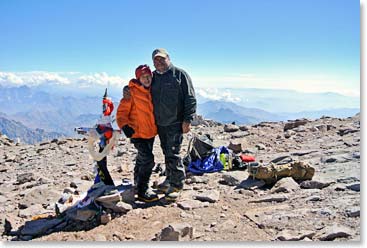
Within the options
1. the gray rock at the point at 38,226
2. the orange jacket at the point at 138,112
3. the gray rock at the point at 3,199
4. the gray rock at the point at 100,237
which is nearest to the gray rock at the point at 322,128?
the orange jacket at the point at 138,112

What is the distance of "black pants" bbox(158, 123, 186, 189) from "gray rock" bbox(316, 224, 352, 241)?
2.55 metres

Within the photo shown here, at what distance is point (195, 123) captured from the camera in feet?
63.1

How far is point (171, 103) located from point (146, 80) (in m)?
0.54

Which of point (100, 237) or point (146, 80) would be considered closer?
→ point (100, 237)

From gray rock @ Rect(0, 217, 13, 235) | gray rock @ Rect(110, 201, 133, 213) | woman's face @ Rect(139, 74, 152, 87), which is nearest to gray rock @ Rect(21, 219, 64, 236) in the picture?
gray rock @ Rect(0, 217, 13, 235)

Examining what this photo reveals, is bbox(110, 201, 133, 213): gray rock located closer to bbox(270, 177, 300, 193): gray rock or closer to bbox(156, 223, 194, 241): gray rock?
bbox(156, 223, 194, 241): gray rock

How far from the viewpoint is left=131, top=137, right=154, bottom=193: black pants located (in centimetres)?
598

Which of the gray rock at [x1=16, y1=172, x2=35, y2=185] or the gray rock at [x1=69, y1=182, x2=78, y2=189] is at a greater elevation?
the gray rock at [x1=69, y1=182, x2=78, y2=189]

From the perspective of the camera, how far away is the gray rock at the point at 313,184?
6.02m

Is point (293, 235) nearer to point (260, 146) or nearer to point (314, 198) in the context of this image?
point (314, 198)

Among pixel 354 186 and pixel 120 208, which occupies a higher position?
pixel 354 186

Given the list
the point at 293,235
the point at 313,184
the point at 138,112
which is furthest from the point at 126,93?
the point at 313,184

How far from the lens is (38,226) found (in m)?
5.47

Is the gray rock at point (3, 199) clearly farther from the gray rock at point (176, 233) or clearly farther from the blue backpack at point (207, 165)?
the gray rock at point (176, 233)
